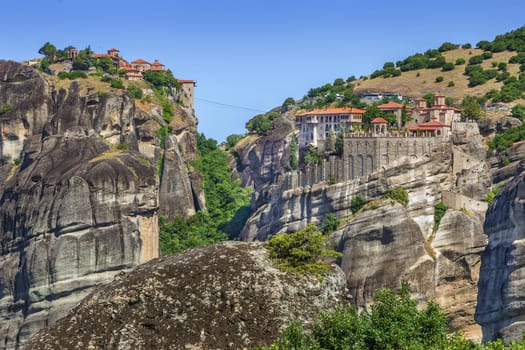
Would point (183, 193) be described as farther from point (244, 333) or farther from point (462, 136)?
point (244, 333)

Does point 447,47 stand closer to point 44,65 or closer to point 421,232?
point 44,65

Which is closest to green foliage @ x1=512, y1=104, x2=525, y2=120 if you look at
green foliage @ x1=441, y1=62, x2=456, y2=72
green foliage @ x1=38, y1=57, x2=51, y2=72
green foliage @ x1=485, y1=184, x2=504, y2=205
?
green foliage @ x1=485, y1=184, x2=504, y2=205

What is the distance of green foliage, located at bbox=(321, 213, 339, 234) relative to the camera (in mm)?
123562

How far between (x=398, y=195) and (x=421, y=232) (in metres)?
3.73

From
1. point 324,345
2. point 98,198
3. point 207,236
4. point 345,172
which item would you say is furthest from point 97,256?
point 324,345

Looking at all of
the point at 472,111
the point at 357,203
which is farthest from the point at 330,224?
the point at 472,111

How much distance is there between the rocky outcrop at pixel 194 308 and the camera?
5319 centimetres

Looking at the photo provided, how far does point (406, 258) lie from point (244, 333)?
64.9 m

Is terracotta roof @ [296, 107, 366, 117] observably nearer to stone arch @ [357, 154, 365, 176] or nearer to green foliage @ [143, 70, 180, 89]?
stone arch @ [357, 154, 365, 176]

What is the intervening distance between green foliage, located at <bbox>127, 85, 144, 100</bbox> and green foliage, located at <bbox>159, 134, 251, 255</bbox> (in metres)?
9.83

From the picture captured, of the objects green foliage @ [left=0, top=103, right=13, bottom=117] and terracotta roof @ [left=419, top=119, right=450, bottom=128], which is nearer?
terracotta roof @ [left=419, top=119, right=450, bottom=128]

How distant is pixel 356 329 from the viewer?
53844mm

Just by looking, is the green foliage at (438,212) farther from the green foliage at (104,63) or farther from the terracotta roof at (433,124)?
the green foliage at (104,63)

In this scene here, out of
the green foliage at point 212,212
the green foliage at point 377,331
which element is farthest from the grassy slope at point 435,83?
the green foliage at point 377,331
